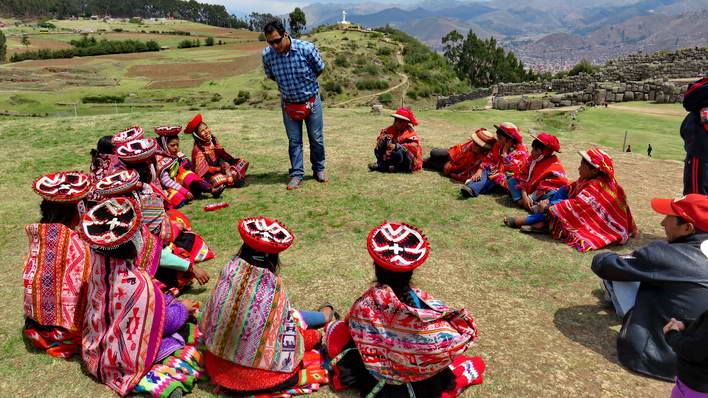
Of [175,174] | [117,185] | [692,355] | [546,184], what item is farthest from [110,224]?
[546,184]

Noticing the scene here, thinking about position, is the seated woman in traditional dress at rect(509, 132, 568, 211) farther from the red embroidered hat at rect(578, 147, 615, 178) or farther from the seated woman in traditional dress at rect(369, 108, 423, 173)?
the seated woman in traditional dress at rect(369, 108, 423, 173)

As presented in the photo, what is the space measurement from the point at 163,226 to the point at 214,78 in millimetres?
55807

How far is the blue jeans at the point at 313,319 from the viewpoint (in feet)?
12.4

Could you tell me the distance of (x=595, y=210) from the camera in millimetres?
5348

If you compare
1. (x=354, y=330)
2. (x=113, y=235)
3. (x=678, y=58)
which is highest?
(x=678, y=58)

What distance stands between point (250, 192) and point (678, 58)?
33347 millimetres

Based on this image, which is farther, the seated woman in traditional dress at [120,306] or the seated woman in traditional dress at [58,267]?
the seated woman in traditional dress at [58,267]

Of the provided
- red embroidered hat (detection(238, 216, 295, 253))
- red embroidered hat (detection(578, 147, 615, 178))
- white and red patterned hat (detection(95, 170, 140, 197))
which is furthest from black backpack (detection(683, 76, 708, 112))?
white and red patterned hat (detection(95, 170, 140, 197))

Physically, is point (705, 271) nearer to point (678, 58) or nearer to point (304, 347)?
point (304, 347)

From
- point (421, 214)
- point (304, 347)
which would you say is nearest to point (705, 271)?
point (304, 347)

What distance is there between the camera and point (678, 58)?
29.9 meters

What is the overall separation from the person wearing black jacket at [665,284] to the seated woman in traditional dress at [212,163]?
18.6ft

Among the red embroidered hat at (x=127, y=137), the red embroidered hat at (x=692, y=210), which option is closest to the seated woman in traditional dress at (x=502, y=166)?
the red embroidered hat at (x=692, y=210)

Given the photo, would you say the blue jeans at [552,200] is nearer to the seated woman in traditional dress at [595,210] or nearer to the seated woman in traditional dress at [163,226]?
the seated woman in traditional dress at [595,210]
